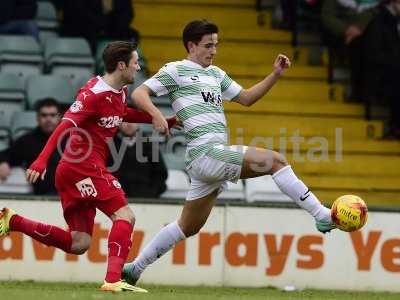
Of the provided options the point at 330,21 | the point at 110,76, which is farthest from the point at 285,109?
the point at 110,76

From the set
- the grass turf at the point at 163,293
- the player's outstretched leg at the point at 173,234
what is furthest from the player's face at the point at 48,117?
the player's outstretched leg at the point at 173,234

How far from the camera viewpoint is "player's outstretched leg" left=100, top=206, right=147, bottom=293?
10.3 m

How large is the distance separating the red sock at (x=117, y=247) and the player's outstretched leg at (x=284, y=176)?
3.21 ft

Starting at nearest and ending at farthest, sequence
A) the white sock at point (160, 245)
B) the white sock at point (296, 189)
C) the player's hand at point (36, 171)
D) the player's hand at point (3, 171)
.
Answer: the player's hand at point (36, 171), the white sock at point (296, 189), the white sock at point (160, 245), the player's hand at point (3, 171)

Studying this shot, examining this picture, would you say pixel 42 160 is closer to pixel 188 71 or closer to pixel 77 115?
pixel 77 115

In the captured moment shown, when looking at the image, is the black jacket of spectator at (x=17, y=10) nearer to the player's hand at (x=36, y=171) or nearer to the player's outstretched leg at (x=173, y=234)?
the player's outstretched leg at (x=173, y=234)

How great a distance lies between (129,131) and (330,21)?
368 centimetres

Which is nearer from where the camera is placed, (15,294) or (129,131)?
(15,294)

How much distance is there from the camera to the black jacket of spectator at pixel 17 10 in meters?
15.7

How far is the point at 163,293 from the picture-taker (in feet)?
35.6

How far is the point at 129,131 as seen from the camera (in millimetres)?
13734

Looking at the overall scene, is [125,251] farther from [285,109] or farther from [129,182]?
[285,109]

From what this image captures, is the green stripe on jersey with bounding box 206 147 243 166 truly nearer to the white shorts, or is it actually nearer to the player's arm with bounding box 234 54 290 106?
the white shorts

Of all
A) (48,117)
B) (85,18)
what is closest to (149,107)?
(48,117)
